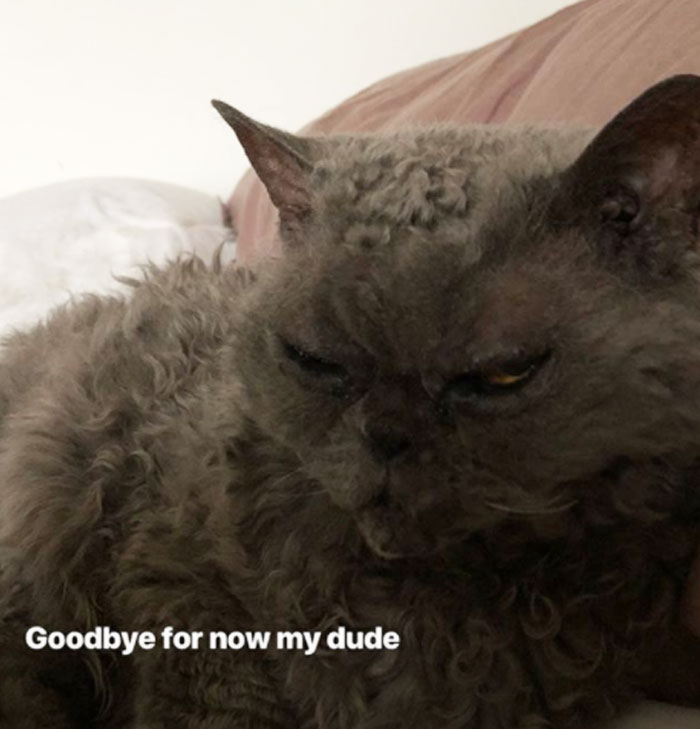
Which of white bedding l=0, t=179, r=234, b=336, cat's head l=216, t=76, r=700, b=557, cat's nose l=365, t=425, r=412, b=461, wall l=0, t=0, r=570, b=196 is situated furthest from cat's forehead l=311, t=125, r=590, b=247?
wall l=0, t=0, r=570, b=196

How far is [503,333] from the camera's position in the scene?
0.58m

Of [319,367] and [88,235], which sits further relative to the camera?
[88,235]

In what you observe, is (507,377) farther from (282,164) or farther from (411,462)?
(282,164)

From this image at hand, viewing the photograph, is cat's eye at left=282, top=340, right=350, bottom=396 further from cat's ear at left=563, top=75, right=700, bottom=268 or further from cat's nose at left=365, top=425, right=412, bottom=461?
cat's ear at left=563, top=75, right=700, bottom=268

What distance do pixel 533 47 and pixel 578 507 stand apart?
33.2 inches

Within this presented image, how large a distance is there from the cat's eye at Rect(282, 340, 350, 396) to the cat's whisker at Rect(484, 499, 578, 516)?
0.37 feet

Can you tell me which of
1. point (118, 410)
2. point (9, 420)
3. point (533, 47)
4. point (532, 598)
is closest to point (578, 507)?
point (532, 598)

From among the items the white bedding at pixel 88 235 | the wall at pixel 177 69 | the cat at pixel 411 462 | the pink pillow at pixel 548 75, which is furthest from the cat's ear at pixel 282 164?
the wall at pixel 177 69

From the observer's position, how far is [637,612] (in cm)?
69

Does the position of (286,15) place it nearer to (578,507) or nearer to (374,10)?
(374,10)

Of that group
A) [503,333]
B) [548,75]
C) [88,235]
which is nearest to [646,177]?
[503,333]

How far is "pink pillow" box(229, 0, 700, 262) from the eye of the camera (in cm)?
95

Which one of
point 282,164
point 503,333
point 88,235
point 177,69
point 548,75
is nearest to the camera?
point 503,333

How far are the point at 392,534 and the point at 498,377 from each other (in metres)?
0.13
